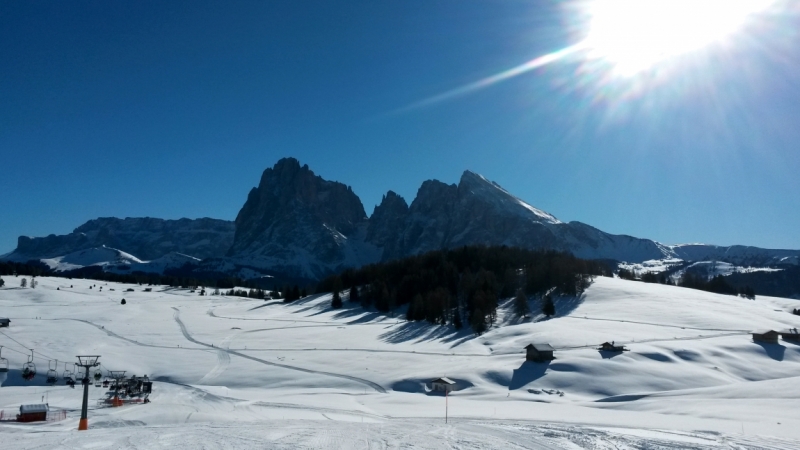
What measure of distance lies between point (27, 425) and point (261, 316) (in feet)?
263

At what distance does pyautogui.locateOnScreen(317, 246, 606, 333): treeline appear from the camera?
8625 centimetres

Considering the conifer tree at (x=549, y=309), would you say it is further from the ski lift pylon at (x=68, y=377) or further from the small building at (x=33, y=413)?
the small building at (x=33, y=413)

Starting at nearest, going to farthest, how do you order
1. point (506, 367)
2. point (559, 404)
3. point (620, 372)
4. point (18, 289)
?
point (559, 404) < point (620, 372) < point (506, 367) < point (18, 289)

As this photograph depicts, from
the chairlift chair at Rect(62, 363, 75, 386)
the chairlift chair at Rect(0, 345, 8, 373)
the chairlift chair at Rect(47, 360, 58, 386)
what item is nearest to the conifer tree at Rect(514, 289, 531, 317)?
the chairlift chair at Rect(62, 363, 75, 386)

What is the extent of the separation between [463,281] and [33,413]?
73106 millimetres

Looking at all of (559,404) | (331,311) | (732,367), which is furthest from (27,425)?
(331,311)

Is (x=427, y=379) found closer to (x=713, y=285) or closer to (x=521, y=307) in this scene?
(x=521, y=307)

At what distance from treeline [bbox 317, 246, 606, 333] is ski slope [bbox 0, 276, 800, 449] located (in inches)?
168

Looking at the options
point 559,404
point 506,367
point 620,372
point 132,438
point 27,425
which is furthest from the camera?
point 506,367

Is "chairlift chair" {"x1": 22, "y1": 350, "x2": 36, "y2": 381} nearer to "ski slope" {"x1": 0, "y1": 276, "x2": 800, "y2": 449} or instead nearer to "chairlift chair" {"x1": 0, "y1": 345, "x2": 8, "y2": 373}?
"ski slope" {"x1": 0, "y1": 276, "x2": 800, "y2": 449}

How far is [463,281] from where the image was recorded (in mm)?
98875

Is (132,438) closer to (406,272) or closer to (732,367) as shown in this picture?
(732,367)

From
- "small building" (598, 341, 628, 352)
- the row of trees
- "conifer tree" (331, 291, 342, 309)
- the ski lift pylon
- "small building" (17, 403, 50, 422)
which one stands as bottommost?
the ski lift pylon

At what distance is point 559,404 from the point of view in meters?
41.4
